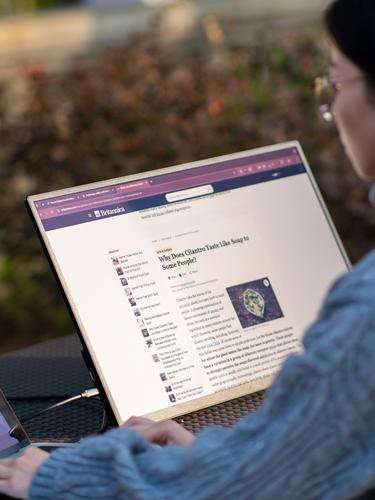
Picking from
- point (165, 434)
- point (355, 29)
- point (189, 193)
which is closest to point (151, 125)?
point (189, 193)

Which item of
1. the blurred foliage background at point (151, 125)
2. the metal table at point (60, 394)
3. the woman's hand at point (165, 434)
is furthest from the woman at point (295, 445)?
the blurred foliage background at point (151, 125)

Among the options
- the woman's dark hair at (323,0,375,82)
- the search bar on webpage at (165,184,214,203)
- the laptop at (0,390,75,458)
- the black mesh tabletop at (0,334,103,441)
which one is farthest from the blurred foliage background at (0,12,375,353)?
the laptop at (0,390,75,458)

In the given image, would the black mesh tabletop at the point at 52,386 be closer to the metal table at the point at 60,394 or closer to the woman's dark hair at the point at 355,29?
the metal table at the point at 60,394

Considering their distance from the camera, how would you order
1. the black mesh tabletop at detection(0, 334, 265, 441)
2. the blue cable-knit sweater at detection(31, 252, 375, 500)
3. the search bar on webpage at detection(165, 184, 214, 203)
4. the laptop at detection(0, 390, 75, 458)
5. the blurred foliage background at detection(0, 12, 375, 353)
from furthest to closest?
the blurred foliage background at detection(0, 12, 375, 353) < the search bar on webpage at detection(165, 184, 214, 203) < the black mesh tabletop at detection(0, 334, 265, 441) < the laptop at detection(0, 390, 75, 458) < the blue cable-knit sweater at detection(31, 252, 375, 500)

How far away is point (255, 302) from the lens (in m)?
1.05

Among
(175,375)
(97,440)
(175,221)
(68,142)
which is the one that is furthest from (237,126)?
(97,440)

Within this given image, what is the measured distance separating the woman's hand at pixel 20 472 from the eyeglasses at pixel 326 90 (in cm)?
75

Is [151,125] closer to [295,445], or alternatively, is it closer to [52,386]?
[52,386]

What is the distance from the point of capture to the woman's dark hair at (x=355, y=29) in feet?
2.34

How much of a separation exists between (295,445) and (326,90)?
2.24 ft

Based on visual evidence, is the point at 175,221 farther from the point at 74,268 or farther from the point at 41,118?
the point at 41,118

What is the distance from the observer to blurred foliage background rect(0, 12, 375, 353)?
3.04 m

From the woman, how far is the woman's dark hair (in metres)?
0.35

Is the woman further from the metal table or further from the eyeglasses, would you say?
the eyeglasses
